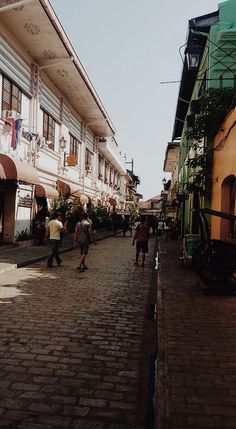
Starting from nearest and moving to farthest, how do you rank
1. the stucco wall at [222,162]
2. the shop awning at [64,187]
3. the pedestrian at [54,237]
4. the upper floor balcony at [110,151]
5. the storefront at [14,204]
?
the stucco wall at [222,162] → the pedestrian at [54,237] → the storefront at [14,204] → the shop awning at [64,187] → the upper floor balcony at [110,151]

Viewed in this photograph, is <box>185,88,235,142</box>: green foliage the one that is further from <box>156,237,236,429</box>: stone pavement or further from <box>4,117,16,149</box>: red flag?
<box>4,117,16,149</box>: red flag

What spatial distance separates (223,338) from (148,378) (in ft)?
4.56

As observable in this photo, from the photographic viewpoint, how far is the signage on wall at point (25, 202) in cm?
1571

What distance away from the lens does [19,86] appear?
15117 millimetres

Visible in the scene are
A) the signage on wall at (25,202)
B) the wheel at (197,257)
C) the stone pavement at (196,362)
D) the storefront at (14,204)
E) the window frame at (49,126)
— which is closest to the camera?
the stone pavement at (196,362)

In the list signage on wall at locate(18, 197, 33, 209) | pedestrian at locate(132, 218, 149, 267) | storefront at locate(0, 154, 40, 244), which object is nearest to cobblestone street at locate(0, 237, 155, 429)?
pedestrian at locate(132, 218, 149, 267)

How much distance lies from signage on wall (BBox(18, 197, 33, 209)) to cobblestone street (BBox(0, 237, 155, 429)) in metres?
7.11

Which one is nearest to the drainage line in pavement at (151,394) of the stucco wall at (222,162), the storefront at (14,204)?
the stucco wall at (222,162)

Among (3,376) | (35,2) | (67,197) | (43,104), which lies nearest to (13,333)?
(3,376)

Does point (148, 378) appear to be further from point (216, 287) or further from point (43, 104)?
point (43, 104)

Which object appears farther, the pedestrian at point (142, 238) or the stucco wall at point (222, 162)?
the pedestrian at point (142, 238)

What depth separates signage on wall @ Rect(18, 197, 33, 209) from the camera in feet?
51.6

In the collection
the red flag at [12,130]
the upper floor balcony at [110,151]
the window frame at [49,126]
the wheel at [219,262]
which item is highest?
the upper floor balcony at [110,151]

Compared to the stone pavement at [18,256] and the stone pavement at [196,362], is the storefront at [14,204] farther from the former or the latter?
the stone pavement at [196,362]
